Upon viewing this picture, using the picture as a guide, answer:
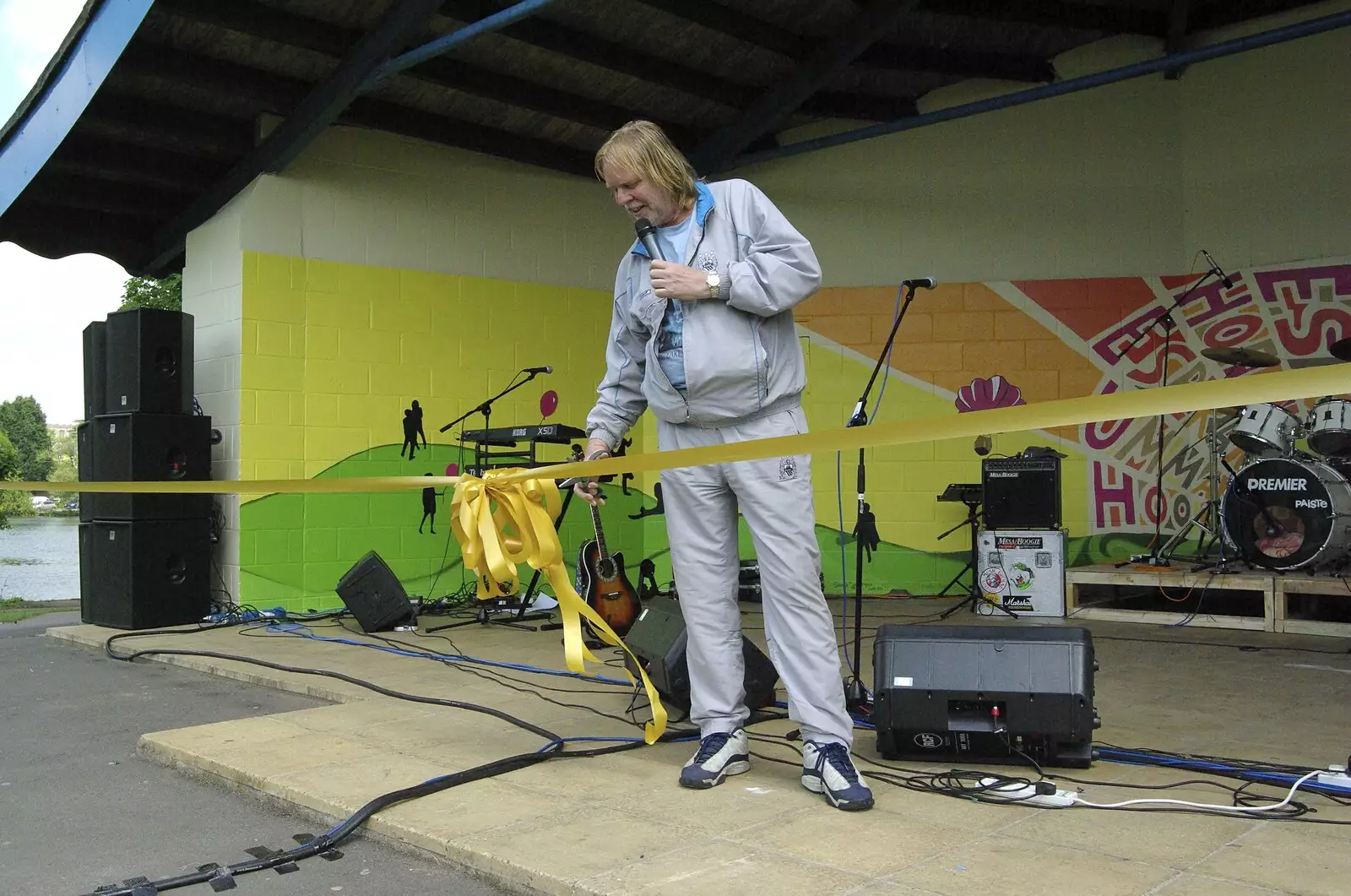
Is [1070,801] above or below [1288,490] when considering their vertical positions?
below

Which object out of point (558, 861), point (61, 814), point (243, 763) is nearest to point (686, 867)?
point (558, 861)

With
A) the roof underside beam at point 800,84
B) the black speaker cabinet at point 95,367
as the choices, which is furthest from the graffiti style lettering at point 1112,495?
the black speaker cabinet at point 95,367

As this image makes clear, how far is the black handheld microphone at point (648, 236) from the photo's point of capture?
245 cm

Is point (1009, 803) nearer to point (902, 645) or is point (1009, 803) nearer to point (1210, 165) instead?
Result: point (902, 645)

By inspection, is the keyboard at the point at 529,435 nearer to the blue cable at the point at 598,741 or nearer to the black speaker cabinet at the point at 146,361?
the black speaker cabinet at the point at 146,361

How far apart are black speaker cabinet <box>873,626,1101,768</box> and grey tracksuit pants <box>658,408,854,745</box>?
259 mm

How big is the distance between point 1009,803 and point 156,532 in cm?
468

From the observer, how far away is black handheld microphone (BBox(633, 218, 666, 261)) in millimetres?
2449

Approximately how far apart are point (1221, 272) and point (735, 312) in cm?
514

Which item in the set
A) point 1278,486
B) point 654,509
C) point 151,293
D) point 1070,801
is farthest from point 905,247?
point 151,293

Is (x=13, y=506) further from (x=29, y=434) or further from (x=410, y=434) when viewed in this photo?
(x=410, y=434)

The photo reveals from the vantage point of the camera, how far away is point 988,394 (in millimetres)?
6773

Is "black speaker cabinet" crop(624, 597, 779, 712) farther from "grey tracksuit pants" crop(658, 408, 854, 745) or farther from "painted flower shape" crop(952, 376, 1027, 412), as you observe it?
"painted flower shape" crop(952, 376, 1027, 412)

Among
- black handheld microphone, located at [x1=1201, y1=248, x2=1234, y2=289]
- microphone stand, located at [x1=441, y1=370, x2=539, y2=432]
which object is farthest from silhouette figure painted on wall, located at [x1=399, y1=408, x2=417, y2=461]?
black handheld microphone, located at [x1=1201, y1=248, x2=1234, y2=289]
